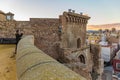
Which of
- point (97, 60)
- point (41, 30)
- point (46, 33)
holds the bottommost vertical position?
point (97, 60)

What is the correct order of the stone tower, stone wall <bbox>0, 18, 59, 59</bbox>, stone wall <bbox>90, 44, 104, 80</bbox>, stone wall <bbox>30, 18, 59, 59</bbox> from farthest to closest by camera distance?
stone wall <bbox>90, 44, 104, 80</bbox>
the stone tower
stone wall <bbox>30, 18, 59, 59</bbox>
stone wall <bbox>0, 18, 59, 59</bbox>

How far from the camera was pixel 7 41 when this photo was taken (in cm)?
1333

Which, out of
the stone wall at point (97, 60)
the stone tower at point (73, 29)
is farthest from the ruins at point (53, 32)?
the stone wall at point (97, 60)

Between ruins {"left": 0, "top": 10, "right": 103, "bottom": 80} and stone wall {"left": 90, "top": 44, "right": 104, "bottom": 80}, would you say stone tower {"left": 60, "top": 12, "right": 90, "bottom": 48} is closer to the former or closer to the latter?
ruins {"left": 0, "top": 10, "right": 103, "bottom": 80}

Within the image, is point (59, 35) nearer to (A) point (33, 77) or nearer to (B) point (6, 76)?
(B) point (6, 76)

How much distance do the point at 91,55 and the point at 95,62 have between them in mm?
800

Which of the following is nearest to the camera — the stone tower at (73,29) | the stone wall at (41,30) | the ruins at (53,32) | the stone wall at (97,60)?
the ruins at (53,32)

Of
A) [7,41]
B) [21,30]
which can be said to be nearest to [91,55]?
[21,30]

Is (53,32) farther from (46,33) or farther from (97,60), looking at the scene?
(97,60)

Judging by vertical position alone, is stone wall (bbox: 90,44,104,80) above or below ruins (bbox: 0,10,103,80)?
below

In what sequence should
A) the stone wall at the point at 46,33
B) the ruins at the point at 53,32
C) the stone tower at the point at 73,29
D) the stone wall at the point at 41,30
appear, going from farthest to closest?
the stone tower at the point at 73,29 → the stone wall at the point at 46,33 → the stone wall at the point at 41,30 → the ruins at the point at 53,32

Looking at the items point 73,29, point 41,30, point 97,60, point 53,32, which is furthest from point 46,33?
point 97,60

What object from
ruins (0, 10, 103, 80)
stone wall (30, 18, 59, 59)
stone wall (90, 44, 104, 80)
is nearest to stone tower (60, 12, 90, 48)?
ruins (0, 10, 103, 80)

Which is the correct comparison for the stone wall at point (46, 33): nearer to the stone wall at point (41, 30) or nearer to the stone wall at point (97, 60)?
the stone wall at point (41, 30)
